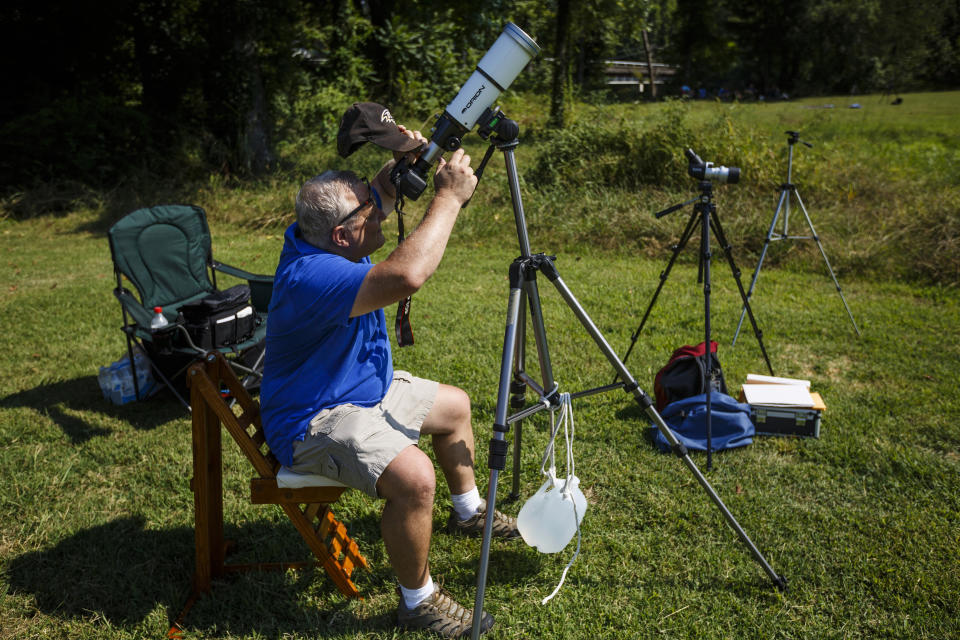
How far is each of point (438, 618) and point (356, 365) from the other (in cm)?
104

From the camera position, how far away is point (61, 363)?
16.0ft

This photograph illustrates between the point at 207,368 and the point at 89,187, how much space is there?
10998mm

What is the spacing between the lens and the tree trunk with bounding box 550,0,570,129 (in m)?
13.0

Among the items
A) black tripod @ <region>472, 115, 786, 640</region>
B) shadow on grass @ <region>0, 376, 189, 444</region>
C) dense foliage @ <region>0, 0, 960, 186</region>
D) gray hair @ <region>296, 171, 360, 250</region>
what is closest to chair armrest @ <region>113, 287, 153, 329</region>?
shadow on grass @ <region>0, 376, 189, 444</region>

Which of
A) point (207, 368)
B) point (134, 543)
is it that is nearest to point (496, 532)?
point (207, 368)

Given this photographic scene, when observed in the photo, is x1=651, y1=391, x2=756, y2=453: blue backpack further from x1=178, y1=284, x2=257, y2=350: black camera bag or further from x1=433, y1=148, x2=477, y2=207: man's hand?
x1=178, y1=284, x2=257, y2=350: black camera bag

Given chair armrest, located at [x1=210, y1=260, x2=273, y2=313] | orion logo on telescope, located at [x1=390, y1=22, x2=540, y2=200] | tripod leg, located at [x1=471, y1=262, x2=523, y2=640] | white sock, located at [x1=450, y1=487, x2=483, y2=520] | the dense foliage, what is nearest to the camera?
orion logo on telescope, located at [x1=390, y1=22, x2=540, y2=200]

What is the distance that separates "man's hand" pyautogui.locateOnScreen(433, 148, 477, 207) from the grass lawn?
5.54ft

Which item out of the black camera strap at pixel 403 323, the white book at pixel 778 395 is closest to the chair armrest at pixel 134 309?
the black camera strap at pixel 403 323

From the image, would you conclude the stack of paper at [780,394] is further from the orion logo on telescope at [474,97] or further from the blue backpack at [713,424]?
the orion logo on telescope at [474,97]

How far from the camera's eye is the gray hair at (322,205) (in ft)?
7.30

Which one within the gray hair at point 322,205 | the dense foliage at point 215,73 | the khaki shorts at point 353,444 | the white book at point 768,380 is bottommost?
the white book at point 768,380

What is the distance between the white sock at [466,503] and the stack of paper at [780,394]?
1.94 metres

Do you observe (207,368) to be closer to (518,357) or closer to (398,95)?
(518,357)
